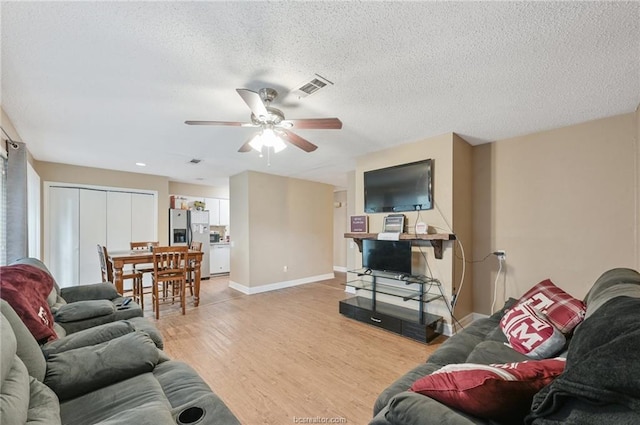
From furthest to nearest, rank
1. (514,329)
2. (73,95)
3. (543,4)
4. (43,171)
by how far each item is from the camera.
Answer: (43,171)
(73,95)
(514,329)
(543,4)

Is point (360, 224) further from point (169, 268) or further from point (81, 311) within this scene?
point (81, 311)

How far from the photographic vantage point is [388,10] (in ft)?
4.54

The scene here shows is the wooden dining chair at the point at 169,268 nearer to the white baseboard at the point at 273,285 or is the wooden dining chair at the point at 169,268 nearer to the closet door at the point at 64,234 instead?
the white baseboard at the point at 273,285

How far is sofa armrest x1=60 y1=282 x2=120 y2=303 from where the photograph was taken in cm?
278

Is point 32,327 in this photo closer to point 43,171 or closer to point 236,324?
point 236,324

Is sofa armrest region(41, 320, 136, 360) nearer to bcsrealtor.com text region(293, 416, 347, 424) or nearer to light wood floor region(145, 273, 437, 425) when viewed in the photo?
light wood floor region(145, 273, 437, 425)

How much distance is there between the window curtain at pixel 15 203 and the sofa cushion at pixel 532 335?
4609 millimetres

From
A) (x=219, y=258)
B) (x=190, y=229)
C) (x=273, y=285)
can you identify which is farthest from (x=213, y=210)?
(x=273, y=285)

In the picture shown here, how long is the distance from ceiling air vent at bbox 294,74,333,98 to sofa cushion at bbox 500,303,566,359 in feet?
7.34

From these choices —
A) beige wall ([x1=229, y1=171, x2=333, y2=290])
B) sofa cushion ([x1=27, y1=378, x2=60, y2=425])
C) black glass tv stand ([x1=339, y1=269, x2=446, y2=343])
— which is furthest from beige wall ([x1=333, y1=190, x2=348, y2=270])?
sofa cushion ([x1=27, y1=378, x2=60, y2=425])

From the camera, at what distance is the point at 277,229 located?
562 cm

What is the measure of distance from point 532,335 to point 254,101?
2449 millimetres

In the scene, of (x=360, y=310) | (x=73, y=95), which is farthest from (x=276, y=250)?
(x=73, y=95)

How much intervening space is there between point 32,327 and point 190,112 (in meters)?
2.00
